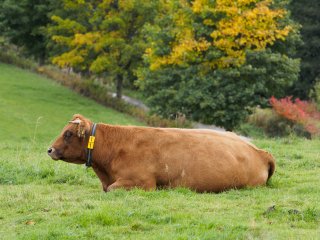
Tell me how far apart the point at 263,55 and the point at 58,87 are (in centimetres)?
1886

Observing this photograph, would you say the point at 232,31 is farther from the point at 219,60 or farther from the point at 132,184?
the point at 132,184

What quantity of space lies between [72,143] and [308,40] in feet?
136

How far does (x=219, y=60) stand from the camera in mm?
28422

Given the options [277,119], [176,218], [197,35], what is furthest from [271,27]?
[176,218]

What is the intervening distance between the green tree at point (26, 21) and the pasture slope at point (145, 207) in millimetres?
35071

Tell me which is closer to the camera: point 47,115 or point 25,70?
point 47,115

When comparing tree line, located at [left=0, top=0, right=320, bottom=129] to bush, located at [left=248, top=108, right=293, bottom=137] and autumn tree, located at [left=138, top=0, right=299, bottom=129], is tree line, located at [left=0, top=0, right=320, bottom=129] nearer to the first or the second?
autumn tree, located at [left=138, top=0, right=299, bottom=129]

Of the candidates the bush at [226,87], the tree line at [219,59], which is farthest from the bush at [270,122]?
the bush at [226,87]

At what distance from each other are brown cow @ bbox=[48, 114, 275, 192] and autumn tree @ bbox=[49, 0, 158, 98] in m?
29.5

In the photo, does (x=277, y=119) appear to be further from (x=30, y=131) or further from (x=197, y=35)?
(x=30, y=131)

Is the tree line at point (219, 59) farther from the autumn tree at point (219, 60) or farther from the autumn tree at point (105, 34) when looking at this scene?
the autumn tree at point (105, 34)

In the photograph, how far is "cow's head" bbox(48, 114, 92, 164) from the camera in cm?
1029

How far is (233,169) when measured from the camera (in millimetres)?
10055

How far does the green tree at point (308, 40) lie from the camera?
48.9 metres
